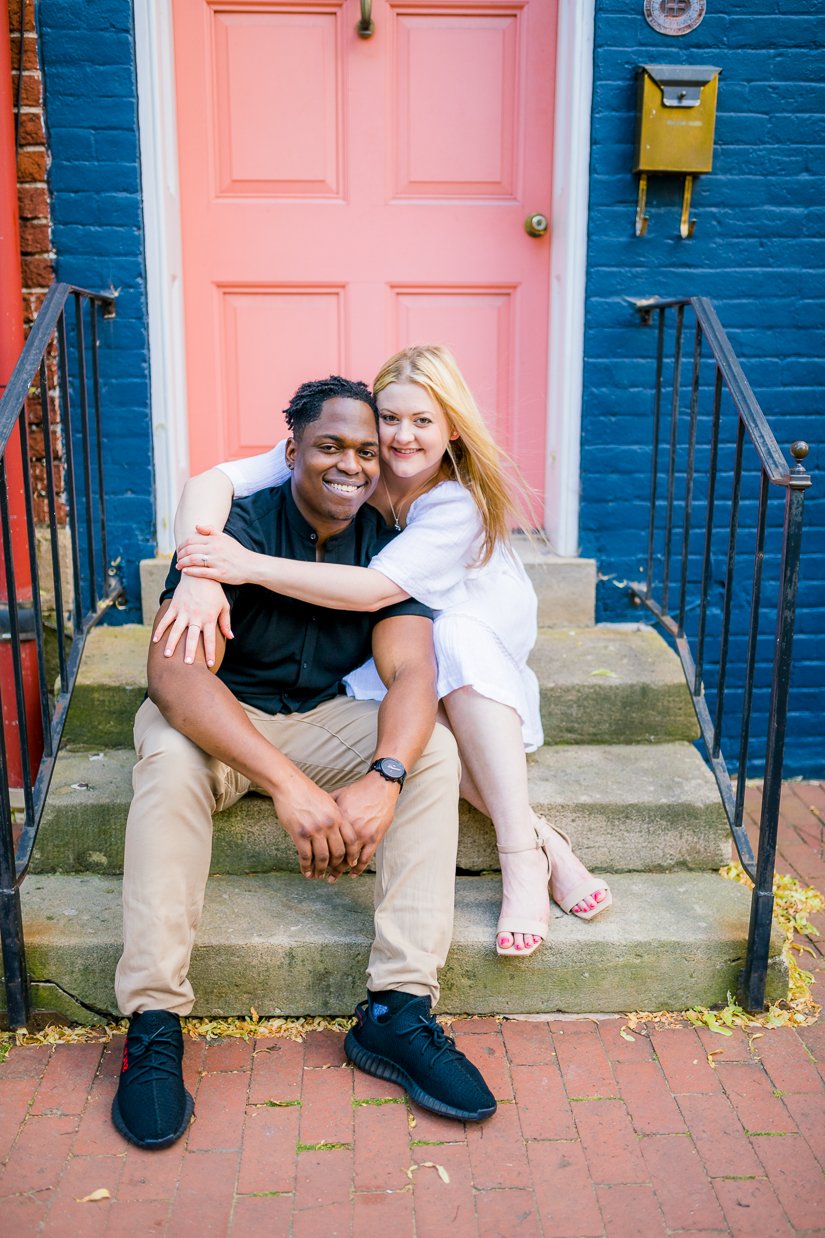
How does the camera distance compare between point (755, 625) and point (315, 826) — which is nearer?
point (315, 826)

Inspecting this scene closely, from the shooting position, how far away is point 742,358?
145 inches

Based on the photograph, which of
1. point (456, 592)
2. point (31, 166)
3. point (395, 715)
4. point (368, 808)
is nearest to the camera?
point (368, 808)

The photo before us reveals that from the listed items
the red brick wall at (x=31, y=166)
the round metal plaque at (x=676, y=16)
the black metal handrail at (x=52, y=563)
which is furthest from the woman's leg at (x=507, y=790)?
the round metal plaque at (x=676, y=16)

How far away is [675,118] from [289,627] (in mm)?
2050

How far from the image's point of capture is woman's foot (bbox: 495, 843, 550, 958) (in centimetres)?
258

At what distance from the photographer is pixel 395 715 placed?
2514 millimetres

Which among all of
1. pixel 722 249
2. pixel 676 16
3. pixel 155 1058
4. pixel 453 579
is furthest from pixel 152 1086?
pixel 676 16

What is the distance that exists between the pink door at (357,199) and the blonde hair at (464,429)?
0.99 metres

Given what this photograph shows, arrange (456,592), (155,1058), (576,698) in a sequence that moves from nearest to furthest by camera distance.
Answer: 1. (155,1058)
2. (456,592)
3. (576,698)

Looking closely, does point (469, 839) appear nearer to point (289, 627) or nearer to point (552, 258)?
point (289, 627)

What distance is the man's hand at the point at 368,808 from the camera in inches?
93.8

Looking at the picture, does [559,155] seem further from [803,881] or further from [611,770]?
[803,881]

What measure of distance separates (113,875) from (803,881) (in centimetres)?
197

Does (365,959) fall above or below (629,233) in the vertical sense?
below
